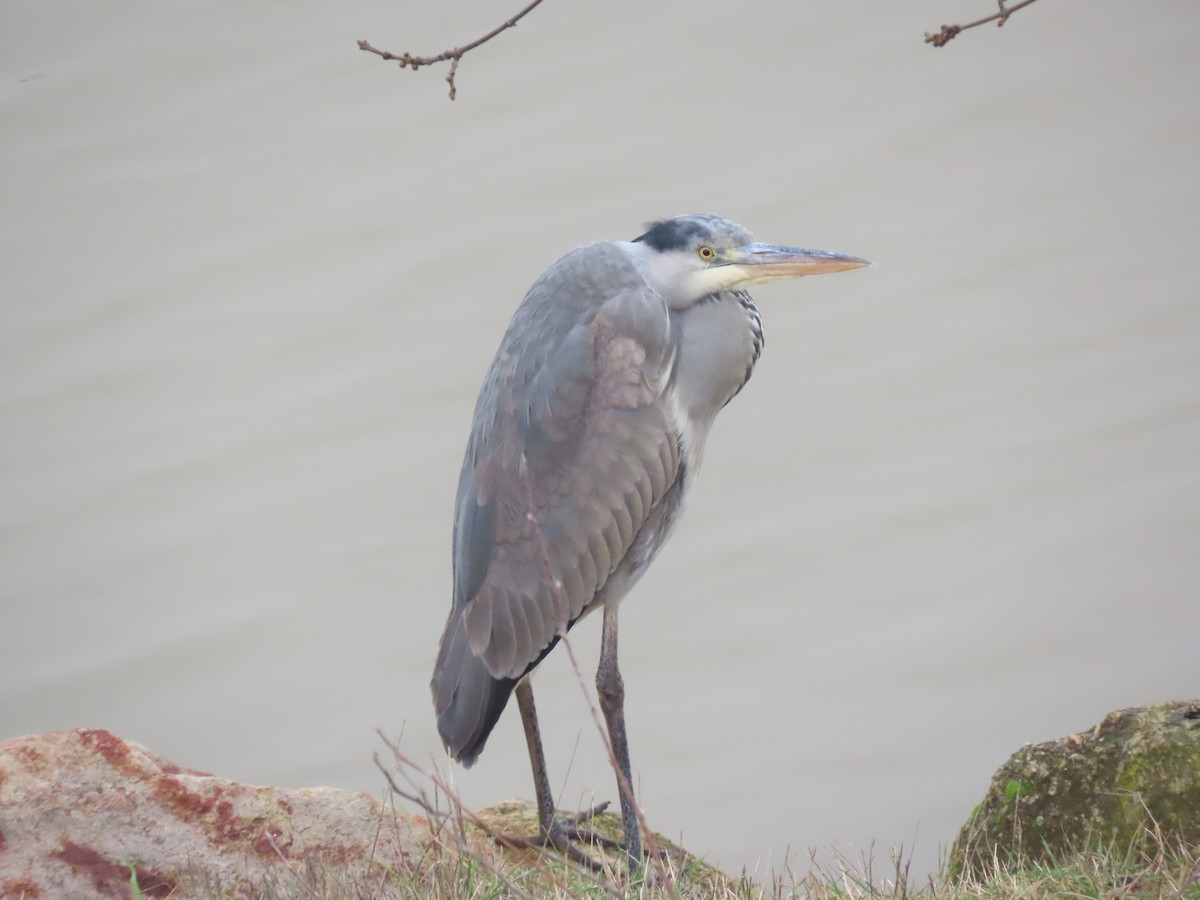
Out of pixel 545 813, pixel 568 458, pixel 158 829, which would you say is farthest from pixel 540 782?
pixel 158 829

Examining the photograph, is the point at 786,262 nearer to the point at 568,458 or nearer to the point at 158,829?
the point at 568,458

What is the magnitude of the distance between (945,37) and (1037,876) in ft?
4.84

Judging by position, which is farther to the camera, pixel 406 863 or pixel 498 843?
pixel 498 843

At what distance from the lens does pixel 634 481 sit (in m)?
3.11

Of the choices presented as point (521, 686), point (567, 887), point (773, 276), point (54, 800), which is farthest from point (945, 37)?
point (54, 800)

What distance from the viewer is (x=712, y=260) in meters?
3.18

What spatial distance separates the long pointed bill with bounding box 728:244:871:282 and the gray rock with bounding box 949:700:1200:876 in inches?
44.2

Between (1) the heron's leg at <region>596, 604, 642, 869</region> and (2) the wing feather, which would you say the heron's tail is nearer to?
(2) the wing feather

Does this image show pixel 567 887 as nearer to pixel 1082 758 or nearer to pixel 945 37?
pixel 1082 758

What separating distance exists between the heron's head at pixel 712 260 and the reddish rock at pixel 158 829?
132 centimetres

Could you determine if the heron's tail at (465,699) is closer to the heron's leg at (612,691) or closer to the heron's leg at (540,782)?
the heron's leg at (540,782)

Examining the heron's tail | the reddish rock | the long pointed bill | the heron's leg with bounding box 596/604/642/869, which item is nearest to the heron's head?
the long pointed bill

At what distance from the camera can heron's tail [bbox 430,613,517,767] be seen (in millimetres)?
2932

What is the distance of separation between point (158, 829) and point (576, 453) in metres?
1.15
